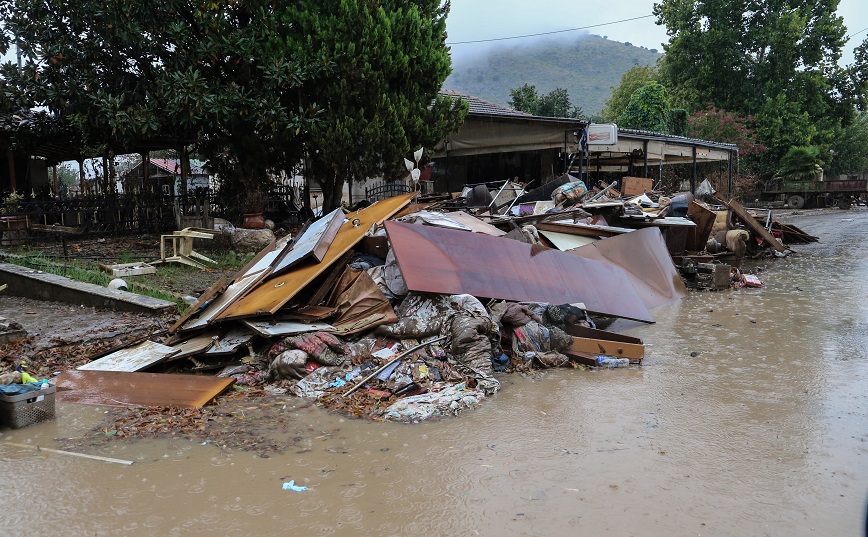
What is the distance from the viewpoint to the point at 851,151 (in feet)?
124

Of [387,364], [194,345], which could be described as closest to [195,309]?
[194,345]

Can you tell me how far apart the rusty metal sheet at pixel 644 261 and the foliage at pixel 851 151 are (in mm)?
33020

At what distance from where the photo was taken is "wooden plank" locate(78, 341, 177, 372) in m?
5.05

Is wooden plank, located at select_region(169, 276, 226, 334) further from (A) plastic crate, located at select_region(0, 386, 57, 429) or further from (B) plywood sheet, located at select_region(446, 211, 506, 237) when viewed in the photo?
(B) plywood sheet, located at select_region(446, 211, 506, 237)

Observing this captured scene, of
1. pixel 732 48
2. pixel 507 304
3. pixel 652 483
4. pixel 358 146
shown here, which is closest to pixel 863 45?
pixel 732 48

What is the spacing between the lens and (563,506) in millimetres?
3008

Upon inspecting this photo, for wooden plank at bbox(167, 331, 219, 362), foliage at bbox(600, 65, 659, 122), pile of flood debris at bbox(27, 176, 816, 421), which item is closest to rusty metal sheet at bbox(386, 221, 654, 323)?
pile of flood debris at bbox(27, 176, 816, 421)

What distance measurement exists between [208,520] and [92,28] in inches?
414

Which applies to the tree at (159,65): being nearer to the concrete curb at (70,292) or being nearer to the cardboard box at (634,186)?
the concrete curb at (70,292)

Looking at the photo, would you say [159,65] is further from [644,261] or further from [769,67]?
[769,67]

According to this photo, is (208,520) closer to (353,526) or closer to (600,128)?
(353,526)

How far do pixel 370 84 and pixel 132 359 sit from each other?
734cm

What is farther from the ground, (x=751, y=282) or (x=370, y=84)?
(x=370, y=84)

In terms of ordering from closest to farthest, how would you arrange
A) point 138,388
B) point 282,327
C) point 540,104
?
1. point 138,388
2. point 282,327
3. point 540,104
